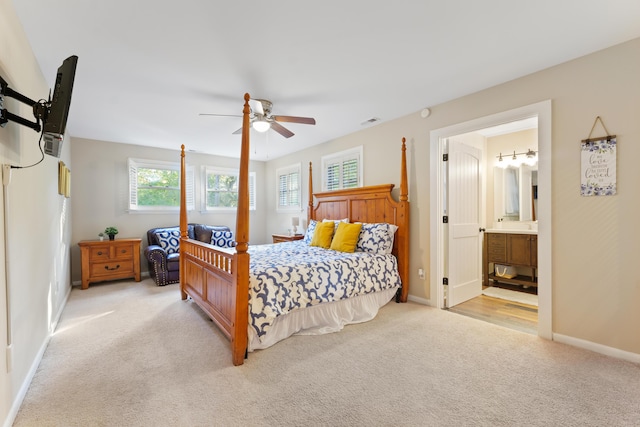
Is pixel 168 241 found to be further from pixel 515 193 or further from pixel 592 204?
pixel 515 193

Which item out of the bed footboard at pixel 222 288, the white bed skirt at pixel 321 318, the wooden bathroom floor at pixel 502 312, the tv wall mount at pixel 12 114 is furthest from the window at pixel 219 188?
the wooden bathroom floor at pixel 502 312

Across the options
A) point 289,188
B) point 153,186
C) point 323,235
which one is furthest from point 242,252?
point 153,186

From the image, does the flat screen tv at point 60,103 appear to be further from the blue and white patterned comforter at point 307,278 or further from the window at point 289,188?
the window at point 289,188

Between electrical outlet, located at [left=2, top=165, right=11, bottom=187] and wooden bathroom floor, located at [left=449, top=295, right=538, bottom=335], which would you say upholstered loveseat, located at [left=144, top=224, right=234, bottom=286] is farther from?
wooden bathroom floor, located at [left=449, top=295, right=538, bottom=335]

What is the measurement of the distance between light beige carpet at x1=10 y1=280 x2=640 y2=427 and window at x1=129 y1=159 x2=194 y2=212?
2.90 m

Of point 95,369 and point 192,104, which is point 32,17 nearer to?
→ point 192,104

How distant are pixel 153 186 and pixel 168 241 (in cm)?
123

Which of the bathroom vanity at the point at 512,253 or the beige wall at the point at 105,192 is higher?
the beige wall at the point at 105,192

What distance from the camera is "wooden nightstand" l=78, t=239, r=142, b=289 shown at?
4391 millimetres

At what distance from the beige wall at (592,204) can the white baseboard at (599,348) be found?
0.6 inches

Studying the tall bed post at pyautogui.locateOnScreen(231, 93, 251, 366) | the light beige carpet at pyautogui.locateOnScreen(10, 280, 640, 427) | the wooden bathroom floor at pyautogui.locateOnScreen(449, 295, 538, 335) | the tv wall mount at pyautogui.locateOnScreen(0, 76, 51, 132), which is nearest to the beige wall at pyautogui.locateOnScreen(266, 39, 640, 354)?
the light beige carpet at pyautogui.locateOnScreen(10, 280, 640, 427)

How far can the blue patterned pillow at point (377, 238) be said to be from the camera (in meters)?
3.56

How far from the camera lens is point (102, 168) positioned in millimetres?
4906

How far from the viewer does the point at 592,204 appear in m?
2.36
